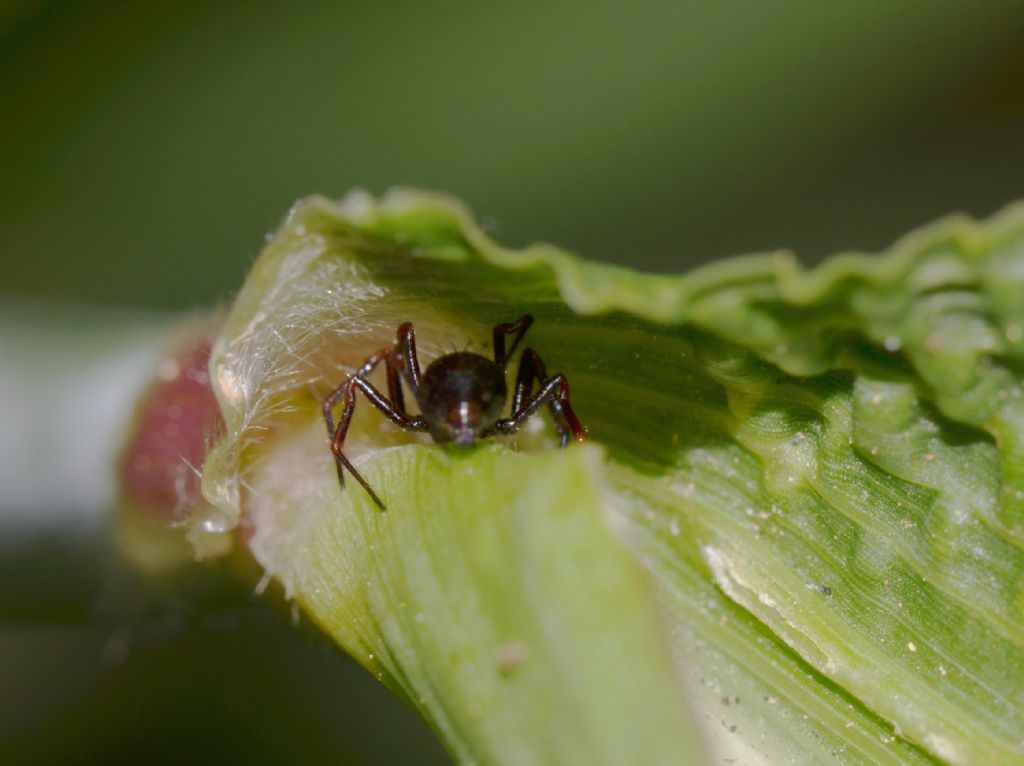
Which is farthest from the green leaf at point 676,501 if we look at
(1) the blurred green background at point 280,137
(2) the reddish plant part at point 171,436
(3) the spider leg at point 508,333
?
(1) the blurred green background at point 280,137

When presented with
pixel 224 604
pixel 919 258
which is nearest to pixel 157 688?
pixel 224 604

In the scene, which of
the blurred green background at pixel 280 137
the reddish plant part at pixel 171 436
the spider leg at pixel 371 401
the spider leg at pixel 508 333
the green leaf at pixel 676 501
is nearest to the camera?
the green leaf at pixel 676 501

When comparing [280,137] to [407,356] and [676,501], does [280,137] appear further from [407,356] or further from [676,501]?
[676,501]

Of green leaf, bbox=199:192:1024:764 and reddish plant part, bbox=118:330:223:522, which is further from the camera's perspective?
reddish plant part, bbox=118:330:223:522

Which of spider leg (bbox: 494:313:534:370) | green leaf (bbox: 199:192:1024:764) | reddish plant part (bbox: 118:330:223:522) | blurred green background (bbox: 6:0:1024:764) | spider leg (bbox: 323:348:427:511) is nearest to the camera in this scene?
green leaf (bbox: 199:192:1024:764)

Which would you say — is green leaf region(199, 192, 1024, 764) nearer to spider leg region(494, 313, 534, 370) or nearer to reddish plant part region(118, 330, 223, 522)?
spider leg region(494, 313, 534, 370)

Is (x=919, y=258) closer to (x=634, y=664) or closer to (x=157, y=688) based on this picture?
(x=634, y=664)

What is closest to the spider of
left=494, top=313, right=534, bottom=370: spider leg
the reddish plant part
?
left=494, top=313, right=534, bottom=370: spider leg

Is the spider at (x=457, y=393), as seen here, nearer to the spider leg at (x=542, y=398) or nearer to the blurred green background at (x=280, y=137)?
the spider leg at (x=542, y=398)
